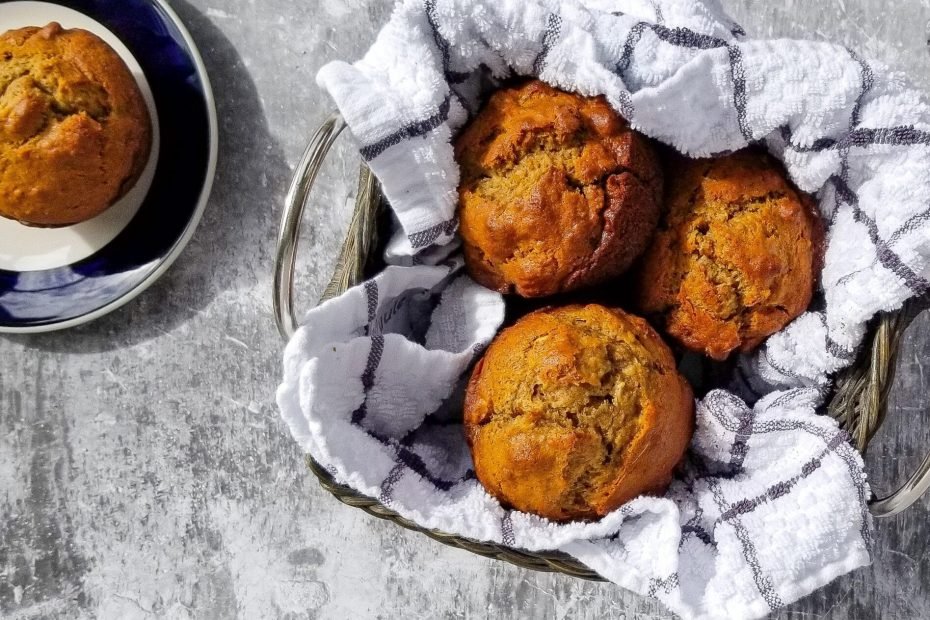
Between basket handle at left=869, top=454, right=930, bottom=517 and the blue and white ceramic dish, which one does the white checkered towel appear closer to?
basket handle at left=869, top=454, right=930, bottom=517

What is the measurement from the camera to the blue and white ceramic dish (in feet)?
4.23

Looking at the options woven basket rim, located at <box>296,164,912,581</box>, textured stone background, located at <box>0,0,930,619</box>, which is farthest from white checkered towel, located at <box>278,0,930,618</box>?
textured stone background, located at <box>0,0,930,619</box>

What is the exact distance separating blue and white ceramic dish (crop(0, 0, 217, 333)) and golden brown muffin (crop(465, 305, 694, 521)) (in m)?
0.67

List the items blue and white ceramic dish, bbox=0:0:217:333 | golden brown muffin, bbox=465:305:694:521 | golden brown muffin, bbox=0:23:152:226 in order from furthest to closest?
blue and white ceramic dish, bbox=0:0:217:333 < golden brown muffin, bbox=0:23:152:226 < golden brown muffin, bbox=465:305:694:521

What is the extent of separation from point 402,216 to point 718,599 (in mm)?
643

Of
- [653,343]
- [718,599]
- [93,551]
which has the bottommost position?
[93,551]

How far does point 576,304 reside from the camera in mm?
1023

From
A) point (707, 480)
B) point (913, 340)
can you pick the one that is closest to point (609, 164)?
point (707, 480)

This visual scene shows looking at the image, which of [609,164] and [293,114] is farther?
[293,114]

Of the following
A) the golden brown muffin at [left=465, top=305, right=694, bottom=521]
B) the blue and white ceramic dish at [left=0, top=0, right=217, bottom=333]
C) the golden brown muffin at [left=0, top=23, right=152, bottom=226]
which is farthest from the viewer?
the blue and white ceramic dish at [left=0, top=0, right=217, bottom=333]

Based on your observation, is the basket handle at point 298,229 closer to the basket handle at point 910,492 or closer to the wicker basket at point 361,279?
the wicker basket at point 361,279

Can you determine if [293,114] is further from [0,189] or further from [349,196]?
[0,189]

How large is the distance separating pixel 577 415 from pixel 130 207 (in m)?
0.89

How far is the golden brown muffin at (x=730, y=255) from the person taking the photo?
0.97 m
